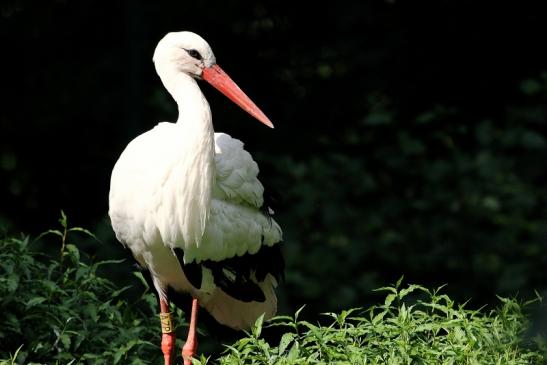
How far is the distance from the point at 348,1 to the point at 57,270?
3096mm

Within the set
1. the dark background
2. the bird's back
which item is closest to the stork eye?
the bird's back

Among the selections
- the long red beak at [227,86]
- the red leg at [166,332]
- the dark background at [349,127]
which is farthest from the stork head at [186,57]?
the dark background at [349,127]

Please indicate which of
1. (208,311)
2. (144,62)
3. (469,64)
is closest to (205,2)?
(144,62)

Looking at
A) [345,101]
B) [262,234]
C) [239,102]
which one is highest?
[239,102]

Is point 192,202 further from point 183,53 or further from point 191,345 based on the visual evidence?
point 191,345

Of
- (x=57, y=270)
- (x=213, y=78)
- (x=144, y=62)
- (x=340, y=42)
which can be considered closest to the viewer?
(x=213, y=78)

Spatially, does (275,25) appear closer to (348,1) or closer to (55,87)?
(348,1)

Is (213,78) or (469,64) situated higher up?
(213,78)

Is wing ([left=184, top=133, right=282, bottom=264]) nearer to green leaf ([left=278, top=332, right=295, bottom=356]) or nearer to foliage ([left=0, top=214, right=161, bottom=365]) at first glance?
foliage ([left=0, top=214, right=161, bottom=365])

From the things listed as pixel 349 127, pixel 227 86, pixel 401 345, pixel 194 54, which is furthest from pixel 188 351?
pixel 349 127

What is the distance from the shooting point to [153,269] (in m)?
4.49

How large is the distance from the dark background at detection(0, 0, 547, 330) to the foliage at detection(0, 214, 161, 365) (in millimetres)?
2257

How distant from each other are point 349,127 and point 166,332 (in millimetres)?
3132

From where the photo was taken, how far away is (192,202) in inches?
166
